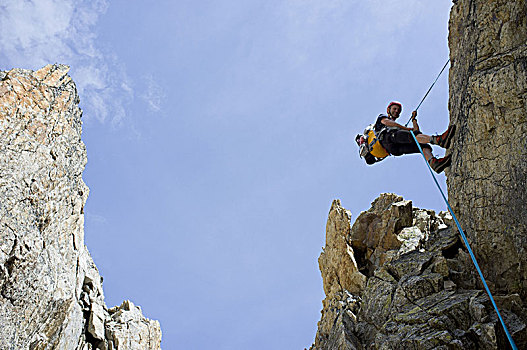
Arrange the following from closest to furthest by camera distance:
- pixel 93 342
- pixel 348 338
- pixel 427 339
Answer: pixel 427 339
pixel 348 338
pixel 93 342

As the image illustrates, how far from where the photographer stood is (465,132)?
1065 cm

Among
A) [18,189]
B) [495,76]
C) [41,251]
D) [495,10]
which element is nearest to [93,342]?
[41,251]

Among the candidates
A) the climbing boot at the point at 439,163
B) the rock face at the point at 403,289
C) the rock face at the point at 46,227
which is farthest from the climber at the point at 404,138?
the rock face at the point at 46,227

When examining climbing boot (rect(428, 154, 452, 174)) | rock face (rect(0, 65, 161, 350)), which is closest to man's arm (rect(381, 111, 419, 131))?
climbing boot (rect(428, 154, 452, 174))

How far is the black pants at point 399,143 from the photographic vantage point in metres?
11.9

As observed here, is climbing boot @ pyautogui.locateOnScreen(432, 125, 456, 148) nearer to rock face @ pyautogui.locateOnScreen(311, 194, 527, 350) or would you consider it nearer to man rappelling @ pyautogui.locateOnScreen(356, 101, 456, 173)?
man rappelling @ pyautogui.locateOnScreen(356, 101, 456, 173)

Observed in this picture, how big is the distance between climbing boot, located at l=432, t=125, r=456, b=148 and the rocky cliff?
263mm

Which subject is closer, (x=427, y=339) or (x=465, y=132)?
(x=427, y=339)

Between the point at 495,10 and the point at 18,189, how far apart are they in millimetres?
14448

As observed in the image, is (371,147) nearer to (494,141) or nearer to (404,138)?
(404,138)

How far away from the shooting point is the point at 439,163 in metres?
11.4

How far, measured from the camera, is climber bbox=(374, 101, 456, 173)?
37.6 feet

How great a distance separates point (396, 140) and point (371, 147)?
1292 mm

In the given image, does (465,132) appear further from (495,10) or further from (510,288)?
(510,288)
